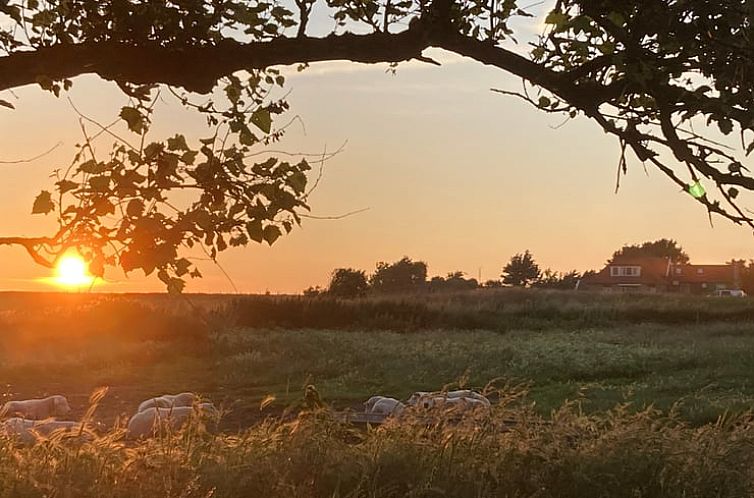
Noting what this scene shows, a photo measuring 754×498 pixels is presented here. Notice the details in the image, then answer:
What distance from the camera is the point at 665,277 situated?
93.6m

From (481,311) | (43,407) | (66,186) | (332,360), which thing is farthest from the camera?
(481,311)

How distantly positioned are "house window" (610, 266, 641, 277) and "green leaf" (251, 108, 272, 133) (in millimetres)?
95519

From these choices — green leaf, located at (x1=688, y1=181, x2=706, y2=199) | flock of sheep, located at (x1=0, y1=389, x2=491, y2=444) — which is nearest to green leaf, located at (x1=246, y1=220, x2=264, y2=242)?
green leaf, located at (x1=688, y1=181, x2=706, y2=199)

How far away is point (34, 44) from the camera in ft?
15.5

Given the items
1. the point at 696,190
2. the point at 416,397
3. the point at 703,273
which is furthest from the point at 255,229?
the point at 703,273

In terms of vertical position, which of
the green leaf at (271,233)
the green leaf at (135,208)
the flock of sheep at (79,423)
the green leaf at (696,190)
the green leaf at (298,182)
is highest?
the green leaf at (696,190)

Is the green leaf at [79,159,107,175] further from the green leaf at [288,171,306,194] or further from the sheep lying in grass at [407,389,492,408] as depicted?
the sheep lying in grass at [407,389,492,408]

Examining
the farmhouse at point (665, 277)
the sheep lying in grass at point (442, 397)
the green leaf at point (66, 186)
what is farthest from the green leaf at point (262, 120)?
the farmhouse at point (665, 277)

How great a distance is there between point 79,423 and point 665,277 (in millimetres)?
93471

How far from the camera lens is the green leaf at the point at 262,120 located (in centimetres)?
391

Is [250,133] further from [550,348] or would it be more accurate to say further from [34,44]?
[550,348]

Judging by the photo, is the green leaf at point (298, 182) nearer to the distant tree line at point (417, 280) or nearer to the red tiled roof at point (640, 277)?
the distant tree line at point (417, 280)

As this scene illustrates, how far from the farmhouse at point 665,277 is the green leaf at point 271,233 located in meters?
87.6

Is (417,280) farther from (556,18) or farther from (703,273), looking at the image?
(556,18)
